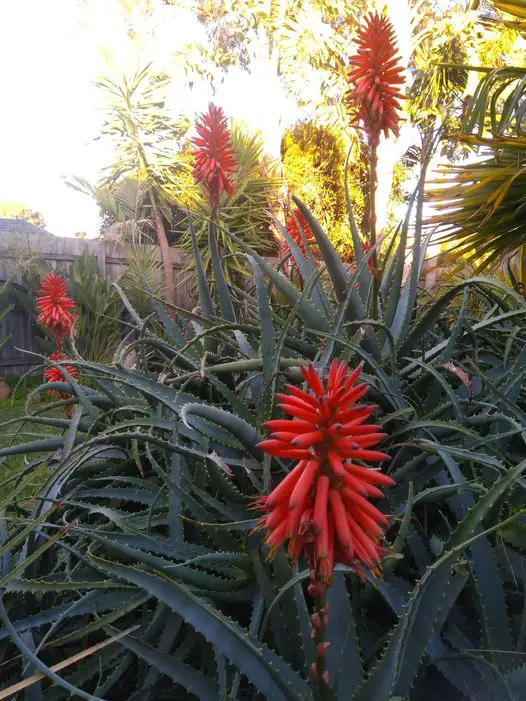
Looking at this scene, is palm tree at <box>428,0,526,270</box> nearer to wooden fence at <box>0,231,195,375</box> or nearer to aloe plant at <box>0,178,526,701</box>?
aloe plant at <box>0,178,526,701</box>

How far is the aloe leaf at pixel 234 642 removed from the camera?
25.2 inches

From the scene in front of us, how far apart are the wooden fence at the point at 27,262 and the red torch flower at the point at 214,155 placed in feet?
20.7

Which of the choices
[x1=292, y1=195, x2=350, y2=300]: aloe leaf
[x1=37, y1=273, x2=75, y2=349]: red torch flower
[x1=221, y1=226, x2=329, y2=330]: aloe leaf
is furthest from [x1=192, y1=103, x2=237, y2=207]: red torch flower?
[x1=37, y1=273, x2=75, y2=349]: red torch flower

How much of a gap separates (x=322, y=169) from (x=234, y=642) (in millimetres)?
15880

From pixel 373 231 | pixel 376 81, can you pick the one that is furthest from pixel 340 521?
pixel 376 81

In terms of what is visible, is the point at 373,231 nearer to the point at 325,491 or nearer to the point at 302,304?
the point at 302,304

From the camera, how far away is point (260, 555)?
84 centimetres

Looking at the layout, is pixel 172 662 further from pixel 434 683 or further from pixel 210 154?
pixel 210 154

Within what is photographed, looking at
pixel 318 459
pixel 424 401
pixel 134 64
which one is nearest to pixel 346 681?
pixel 318 459

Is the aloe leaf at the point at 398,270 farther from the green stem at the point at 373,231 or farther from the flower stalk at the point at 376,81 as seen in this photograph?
the flower stalk at the point at 376,81

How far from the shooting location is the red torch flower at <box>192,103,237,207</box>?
7.05ft

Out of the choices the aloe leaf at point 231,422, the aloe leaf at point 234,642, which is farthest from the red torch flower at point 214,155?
the aloe leaf at point 234,642

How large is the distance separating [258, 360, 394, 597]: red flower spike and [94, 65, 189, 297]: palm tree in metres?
11.0

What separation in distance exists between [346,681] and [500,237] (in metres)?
2.46
